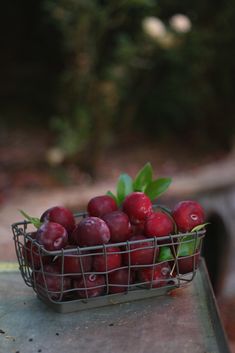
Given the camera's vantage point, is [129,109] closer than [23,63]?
Yes

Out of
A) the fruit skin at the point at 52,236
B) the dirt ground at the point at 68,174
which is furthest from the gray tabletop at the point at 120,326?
the dirt ground at the point at 68,174

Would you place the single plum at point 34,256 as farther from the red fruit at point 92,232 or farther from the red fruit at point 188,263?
the red fruit at point 188,263

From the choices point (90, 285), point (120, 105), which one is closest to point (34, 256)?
point (90, 285)

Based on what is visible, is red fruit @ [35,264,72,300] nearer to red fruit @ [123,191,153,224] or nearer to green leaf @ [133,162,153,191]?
red fruit @ [123,191,153,224]

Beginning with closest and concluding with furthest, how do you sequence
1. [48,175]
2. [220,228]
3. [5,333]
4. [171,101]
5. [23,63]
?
[5,333] → [220,228] → [48,175] → [171,101] → [23,63]

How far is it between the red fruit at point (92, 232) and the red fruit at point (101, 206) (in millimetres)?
81

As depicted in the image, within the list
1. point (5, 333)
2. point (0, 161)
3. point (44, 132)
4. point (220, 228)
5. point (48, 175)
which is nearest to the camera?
point (5, 333)

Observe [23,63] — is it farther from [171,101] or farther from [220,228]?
[220,228]

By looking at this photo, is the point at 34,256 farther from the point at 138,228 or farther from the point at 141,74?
the point at 141,74

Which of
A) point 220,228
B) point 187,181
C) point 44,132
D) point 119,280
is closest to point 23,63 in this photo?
point 44,132

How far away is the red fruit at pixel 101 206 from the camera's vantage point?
117 centimetres

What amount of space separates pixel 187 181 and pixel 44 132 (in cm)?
152

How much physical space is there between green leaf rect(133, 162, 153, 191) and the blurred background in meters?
1.57

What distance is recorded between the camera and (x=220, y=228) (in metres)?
2.94
